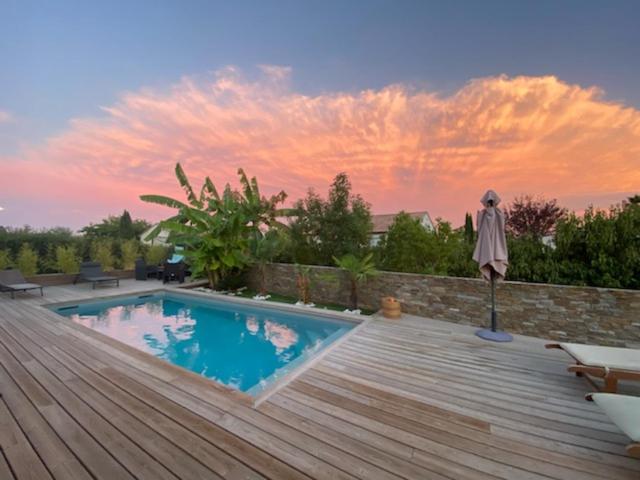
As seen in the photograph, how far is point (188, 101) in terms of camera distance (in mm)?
8586

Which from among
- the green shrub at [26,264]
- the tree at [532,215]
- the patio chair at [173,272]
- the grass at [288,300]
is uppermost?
the tree at [532,215]

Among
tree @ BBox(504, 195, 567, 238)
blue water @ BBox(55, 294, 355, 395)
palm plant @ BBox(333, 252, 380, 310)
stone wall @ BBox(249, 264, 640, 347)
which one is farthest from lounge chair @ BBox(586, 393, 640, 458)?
tree @ BBox(504, 195, 567, 238)

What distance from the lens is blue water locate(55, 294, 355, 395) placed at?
471 cm

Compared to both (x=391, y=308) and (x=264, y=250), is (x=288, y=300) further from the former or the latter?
(x=391, y=308)

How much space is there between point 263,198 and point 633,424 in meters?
10.4

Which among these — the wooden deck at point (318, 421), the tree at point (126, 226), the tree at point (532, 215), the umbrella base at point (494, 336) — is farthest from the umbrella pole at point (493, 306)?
the tree at point (126, 226)

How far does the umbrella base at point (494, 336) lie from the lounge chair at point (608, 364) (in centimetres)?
137

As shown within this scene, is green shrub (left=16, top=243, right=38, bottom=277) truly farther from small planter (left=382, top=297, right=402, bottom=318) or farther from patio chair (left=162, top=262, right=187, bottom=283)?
small planter (left=382, top=297, right=402, bottom=318)

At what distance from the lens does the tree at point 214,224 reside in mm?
9164

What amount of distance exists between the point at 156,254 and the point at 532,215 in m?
17.1

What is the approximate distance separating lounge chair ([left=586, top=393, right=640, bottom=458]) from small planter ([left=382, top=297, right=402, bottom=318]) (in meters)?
3.76

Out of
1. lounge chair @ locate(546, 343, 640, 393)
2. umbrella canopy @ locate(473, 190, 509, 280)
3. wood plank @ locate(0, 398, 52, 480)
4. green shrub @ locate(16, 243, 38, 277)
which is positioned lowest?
wood plank @ locate(0, 398, 52, 480)

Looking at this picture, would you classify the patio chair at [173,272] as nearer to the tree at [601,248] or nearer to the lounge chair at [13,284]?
the lounge chair at [13,284]

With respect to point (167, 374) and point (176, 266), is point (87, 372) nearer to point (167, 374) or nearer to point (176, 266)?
point (167, 374)
